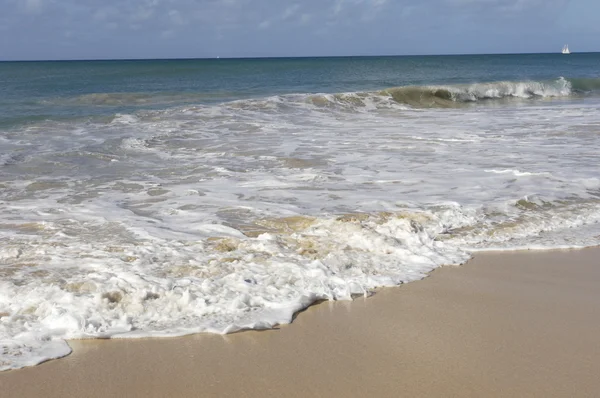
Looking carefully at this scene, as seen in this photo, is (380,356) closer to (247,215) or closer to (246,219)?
(246,219)

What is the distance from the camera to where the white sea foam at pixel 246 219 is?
3744 mm

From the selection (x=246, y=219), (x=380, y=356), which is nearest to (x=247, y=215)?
(x=246, y=219)

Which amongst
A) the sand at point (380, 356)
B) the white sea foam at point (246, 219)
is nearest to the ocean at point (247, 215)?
the white sea foam at point (246, 219)

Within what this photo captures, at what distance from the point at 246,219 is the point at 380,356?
2727 millimetres

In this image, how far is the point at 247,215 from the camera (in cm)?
584

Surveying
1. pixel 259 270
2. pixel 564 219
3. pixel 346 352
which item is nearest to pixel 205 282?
pixel 259 270

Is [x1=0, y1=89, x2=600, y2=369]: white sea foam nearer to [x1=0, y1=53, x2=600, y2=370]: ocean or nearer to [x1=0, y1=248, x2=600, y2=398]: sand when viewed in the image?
[x1=0, y1=53, x2=600, y2=370]: ocean

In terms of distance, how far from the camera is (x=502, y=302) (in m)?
3.92

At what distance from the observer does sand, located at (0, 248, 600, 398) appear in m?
→ 2.85

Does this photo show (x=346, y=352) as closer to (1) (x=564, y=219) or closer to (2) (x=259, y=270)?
(2) (x=259, y=270)

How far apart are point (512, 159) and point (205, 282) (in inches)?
234

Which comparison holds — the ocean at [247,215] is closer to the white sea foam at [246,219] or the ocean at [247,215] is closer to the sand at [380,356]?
the white sea foam at [246,219]

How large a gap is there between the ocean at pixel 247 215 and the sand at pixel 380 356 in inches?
7.6

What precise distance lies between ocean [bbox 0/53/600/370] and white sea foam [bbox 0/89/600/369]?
0.02 meters
